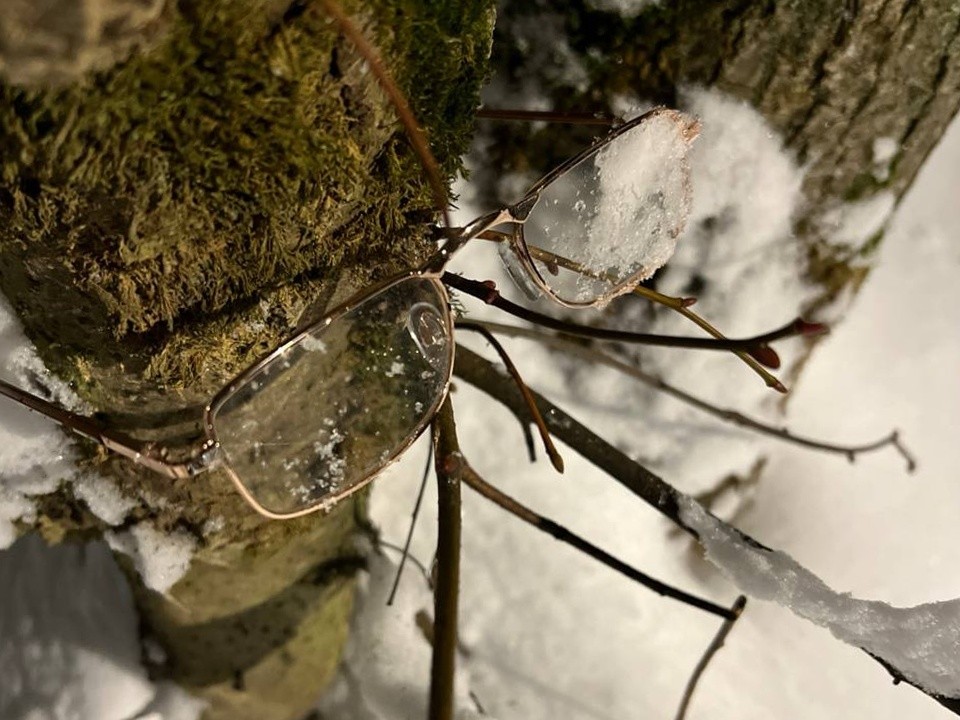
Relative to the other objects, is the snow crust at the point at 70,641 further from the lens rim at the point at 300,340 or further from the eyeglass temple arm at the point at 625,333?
the eyeglass temple arm at the point at 625,333

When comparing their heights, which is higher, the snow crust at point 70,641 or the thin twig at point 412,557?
the thin twig at point 412,557

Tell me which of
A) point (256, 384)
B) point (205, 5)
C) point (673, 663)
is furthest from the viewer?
point (673, 663)

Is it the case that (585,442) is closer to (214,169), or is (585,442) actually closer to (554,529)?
(554,529)

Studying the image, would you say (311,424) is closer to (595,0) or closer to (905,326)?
(595,0)

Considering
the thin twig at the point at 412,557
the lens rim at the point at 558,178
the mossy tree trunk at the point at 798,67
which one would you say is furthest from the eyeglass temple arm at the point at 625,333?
the thin twig at the point at 412,557

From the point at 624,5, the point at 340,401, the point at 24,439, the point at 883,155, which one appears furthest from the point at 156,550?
the point at 883,155

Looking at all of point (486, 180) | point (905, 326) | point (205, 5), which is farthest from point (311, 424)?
point (905, 326)

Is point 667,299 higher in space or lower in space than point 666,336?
higher
